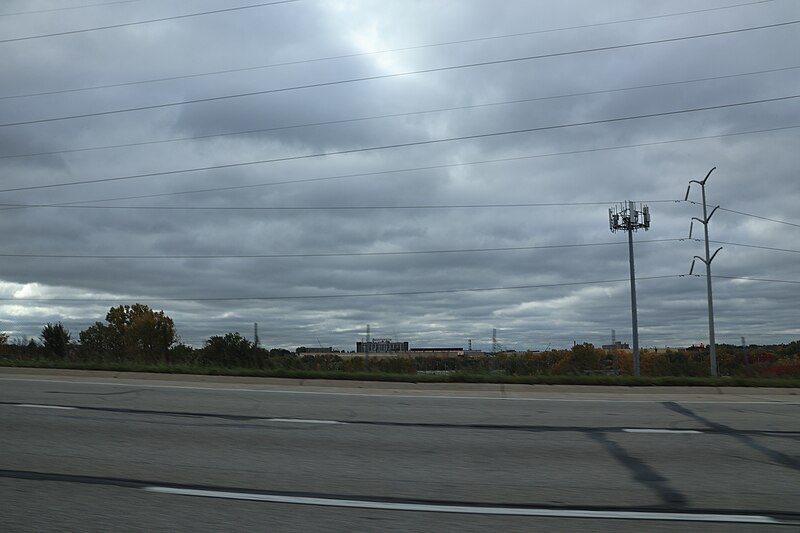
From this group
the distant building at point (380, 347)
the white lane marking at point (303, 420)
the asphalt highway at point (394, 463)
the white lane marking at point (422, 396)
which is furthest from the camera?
the distant building at point (380, 347)

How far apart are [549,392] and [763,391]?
531 centimetres

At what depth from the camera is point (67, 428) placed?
38.0 feet

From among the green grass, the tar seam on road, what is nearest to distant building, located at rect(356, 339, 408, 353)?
the green grass

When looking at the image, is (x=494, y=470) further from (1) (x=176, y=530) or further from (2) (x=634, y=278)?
(2) (x=634, y=278)

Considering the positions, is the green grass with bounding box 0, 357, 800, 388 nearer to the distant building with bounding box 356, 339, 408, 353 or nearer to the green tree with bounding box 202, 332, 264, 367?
the green tree with bounding box 202, 332, 264, 367

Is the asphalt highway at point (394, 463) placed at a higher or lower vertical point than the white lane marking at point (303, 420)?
lower

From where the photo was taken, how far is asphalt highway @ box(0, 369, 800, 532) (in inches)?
269

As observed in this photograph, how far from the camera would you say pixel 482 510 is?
7094mm

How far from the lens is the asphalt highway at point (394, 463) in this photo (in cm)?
684

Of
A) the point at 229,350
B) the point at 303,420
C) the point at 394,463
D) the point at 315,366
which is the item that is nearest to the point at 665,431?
the point at 394,463

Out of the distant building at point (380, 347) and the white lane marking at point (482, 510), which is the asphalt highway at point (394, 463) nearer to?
the white lane marking at point (482, 510)

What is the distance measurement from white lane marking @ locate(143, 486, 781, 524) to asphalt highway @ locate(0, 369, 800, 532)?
0.02 m

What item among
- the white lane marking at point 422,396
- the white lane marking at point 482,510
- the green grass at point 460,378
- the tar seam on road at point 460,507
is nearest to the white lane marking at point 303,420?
the white lane marking at point 422,396

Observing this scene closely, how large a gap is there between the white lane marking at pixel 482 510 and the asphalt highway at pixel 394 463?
2 centimetres
